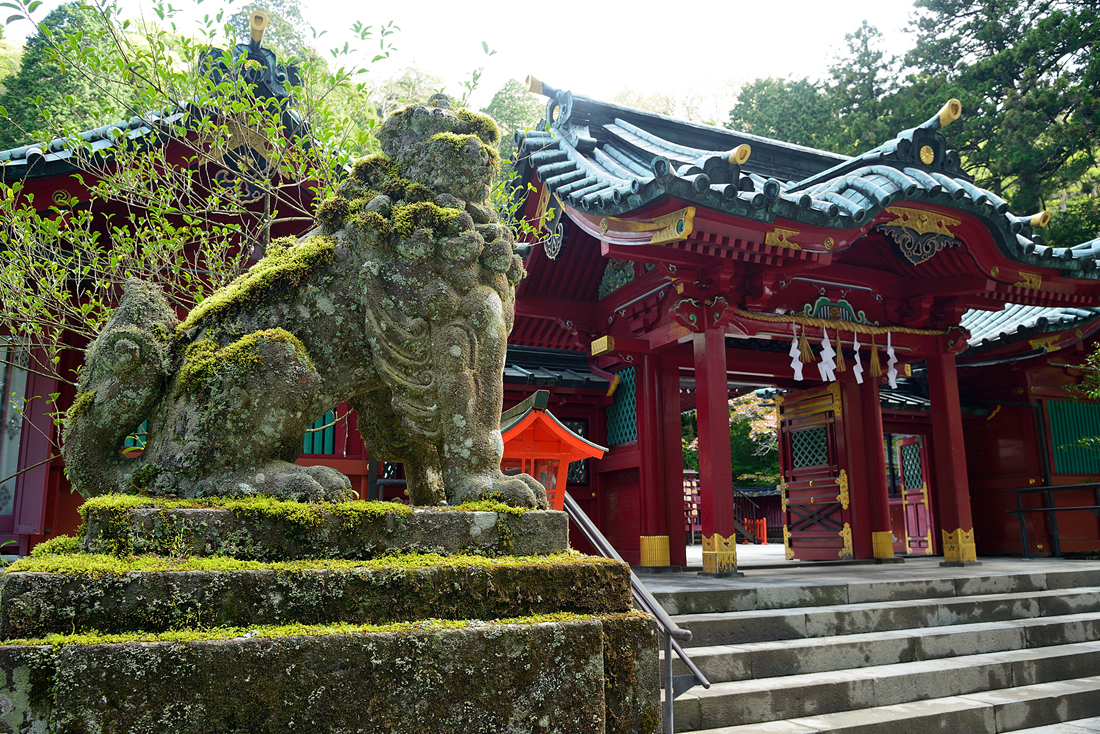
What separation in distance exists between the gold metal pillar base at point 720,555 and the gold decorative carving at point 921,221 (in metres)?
3.90

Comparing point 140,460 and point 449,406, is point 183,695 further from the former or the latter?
point 449,406

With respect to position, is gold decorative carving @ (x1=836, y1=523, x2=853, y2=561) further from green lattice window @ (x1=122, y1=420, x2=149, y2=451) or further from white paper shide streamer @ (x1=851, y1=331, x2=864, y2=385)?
green lattice window @ (x1=122, y1=420, x2=149, y2=451)

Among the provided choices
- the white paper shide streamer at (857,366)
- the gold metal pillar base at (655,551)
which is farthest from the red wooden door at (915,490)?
the gold metal pillar base at (655,551)

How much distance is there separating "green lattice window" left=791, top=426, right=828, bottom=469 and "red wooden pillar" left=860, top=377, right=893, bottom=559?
704 millimetres

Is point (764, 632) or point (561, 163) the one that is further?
point (561, 163)

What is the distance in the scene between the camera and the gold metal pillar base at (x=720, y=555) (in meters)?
6.59

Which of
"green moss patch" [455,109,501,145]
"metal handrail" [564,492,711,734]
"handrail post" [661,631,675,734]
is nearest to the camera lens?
"green moss patch" [455,109,501,145]

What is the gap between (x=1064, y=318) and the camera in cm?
955

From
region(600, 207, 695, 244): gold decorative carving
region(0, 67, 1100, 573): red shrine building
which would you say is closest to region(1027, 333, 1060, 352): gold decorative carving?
region(0, 67, 1100, 573): red shrine building

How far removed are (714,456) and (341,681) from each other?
5425 mm

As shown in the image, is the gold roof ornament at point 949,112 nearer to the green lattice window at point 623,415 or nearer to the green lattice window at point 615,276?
the green lattice window at point 615,276

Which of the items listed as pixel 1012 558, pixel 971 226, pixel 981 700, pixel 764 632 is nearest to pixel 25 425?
pixel 764 632

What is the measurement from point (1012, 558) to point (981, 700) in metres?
6.69

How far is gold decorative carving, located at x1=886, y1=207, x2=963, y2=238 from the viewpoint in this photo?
7.48 metres
